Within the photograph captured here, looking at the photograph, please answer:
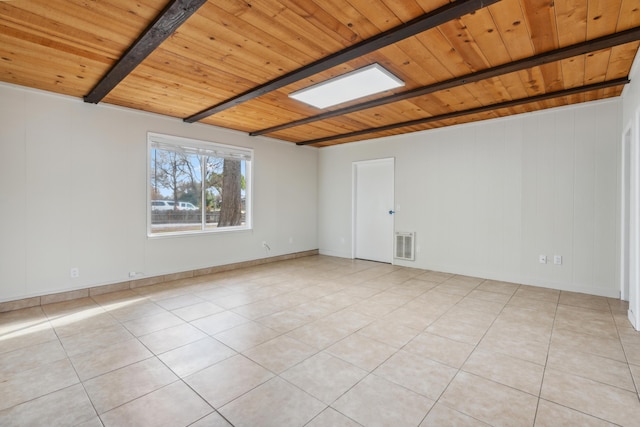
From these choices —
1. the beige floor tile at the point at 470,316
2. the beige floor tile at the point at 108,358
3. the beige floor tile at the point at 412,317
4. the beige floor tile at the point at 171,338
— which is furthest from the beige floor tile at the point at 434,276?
the beige floor tile at the point at 108,358

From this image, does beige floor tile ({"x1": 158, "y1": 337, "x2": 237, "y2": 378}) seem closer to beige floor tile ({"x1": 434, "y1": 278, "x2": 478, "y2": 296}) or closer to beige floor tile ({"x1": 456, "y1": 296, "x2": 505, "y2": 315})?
beige floor tile ({"x1": 456, "y1": 296, "x2": 505, "y2": 315})

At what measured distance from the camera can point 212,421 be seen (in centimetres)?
165

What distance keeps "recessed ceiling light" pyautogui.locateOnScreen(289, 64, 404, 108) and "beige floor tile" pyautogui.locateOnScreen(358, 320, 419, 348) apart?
2494 millimetres

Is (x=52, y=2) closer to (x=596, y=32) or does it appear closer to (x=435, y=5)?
(x=435, y=5)

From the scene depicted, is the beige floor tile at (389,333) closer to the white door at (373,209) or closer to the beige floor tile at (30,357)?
the beige floor tile at (30,357)

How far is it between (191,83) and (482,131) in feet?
14.2

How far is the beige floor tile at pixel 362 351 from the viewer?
7.47ft

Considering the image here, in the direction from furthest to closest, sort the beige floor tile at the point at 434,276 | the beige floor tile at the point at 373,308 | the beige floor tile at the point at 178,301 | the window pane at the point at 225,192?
the window pane at the point at 225,192 < the beige floor tile at the point at 434,276 < the beige floor tile at the point at 178,301 < the beige floor tile at the point at 373,308

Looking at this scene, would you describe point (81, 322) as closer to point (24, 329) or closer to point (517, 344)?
point (24, 329)

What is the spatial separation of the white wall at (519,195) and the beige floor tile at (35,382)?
4968 millimetres

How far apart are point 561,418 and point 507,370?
49 centimetres

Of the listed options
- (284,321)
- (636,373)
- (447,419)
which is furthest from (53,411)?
(636,373)

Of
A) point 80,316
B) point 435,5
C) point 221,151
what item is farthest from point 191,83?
point 80,316

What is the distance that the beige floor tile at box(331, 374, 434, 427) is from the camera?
65.7 inches
